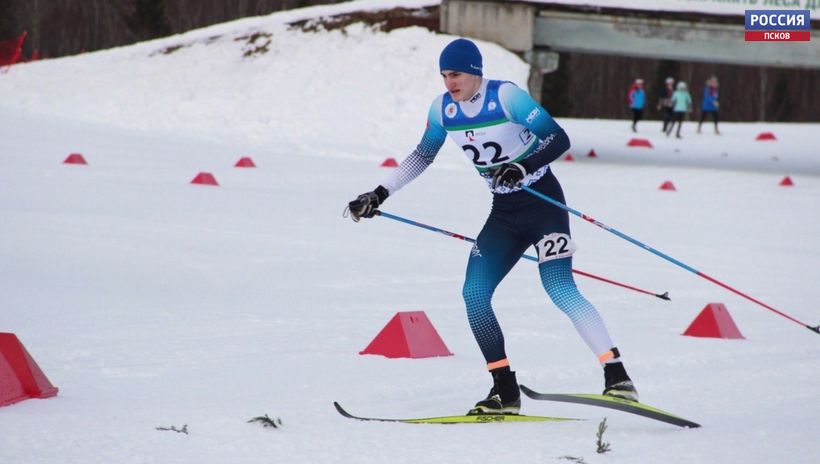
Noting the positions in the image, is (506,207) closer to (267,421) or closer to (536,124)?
(536,124)

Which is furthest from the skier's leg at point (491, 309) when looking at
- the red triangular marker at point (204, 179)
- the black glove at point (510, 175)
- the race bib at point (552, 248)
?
the red triangular marker at point (204, 179)

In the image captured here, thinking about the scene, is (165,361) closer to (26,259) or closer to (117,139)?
(26,259)

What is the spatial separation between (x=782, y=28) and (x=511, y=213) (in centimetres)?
2156

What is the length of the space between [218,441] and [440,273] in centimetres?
577

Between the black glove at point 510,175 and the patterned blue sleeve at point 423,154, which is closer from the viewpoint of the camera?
the black glove at point 510,175

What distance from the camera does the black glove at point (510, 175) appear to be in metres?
5.14

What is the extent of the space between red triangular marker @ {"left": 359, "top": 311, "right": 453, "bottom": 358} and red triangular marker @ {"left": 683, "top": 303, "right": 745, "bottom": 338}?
2.04m

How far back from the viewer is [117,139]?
802 inches

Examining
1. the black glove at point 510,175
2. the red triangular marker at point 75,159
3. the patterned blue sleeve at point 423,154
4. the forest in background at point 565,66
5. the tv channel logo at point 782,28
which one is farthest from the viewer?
the forest in background at point 565,66

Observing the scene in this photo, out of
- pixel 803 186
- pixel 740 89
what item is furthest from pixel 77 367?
pixel 740 89

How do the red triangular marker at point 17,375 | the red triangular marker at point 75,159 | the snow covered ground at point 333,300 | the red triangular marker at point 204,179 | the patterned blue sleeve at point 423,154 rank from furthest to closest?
1. the red triangular marker at point 75,159
2. the red triangular marker at point 204,179
3. the patterned blue sleeve at point 423,154
4. the red triangular marker at point 17,375
5. the snow covered ground at point 333,300

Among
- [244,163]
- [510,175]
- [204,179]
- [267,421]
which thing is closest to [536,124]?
[510,175]

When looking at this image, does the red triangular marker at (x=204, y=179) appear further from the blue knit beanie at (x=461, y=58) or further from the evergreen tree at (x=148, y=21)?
the evergreen tree at (x=148, y=21)

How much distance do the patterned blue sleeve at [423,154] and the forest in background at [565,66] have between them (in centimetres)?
3662
